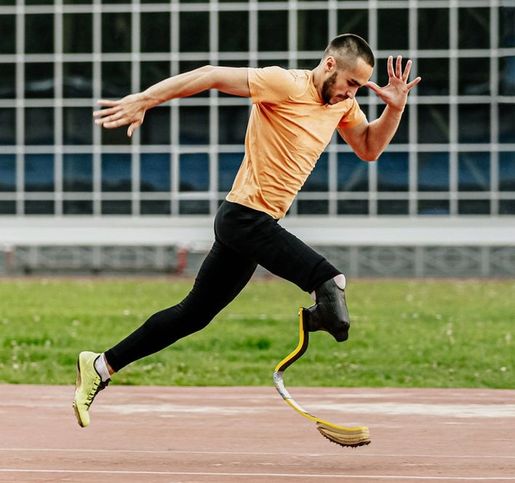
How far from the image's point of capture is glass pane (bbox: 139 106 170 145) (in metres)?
42.3

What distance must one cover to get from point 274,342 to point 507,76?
1002 inches

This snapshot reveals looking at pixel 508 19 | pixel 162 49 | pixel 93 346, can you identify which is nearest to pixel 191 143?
pixel 162 49

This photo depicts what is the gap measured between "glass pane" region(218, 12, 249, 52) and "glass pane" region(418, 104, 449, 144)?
5120 mm

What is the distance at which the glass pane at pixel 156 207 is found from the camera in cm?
4234

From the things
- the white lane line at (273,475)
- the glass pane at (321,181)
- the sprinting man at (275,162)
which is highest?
the sprinting man at (275,162)

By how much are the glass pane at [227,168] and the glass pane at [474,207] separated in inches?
239

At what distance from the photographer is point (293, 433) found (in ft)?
29.6

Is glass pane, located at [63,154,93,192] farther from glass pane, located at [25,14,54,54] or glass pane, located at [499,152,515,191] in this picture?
glass pane, located at [499,152,515,191]

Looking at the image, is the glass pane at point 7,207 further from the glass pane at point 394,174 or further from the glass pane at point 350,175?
the glass pane at point 394,174

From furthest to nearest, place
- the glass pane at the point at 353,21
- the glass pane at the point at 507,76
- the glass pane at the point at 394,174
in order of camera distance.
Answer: the glass pane at the point at 353,21, the glass pane at the point at 394,174, the glass pane at the point at 507,76

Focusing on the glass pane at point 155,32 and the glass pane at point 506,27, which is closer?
the glass pane at point 506,27

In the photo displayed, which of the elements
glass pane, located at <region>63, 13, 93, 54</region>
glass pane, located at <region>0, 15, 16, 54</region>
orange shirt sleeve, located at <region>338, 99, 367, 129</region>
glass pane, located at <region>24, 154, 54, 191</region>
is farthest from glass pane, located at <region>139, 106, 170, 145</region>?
orange shirt sleeve, located at <region>338, 99, 367, 129</region>

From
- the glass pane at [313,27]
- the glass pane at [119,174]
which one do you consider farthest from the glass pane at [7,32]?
the glass pane at [313,27]

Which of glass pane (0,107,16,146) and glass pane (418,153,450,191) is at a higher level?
glass pane (0,107,16,146)
